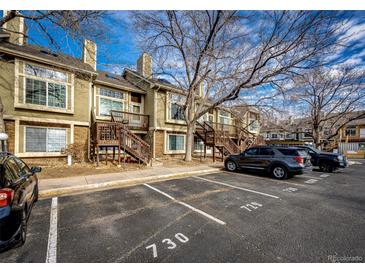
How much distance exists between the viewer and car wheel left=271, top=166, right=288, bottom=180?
8.15m

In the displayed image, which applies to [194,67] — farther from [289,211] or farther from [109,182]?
[289,211]

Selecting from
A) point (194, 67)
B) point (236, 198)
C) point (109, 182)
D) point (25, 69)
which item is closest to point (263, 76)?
point (194, 67)

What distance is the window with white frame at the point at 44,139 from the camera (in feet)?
33.0

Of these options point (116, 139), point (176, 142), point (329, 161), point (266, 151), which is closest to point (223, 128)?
point (176, 142)

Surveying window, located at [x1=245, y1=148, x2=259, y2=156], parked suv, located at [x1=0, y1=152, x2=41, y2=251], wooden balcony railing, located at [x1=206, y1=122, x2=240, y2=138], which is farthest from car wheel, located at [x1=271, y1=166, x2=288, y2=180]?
parked suv, located at [x1=0, y1=152, x2=41, y2=251]

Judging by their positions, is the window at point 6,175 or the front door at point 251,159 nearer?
the window at point 6,175

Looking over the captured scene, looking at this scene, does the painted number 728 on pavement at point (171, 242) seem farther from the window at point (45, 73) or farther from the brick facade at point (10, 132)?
the window at point (45, 73)

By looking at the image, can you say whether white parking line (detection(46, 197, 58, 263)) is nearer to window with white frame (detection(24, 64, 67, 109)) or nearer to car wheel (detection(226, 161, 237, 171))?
car wheel (detection(226, 161, 237, 171))

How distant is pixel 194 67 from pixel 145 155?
791 centimetres

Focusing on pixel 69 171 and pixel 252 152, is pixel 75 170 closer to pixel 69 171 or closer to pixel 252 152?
pixel 69 171

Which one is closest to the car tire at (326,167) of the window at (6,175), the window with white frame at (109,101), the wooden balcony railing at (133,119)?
the wooden balcony railing at (133,119)

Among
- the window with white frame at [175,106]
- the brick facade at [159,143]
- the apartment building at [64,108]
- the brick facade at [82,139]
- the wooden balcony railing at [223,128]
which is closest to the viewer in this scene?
the apartment building at [64,108]

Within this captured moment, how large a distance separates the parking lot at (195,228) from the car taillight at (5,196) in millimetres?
809

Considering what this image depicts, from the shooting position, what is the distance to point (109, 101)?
47.1 feet
